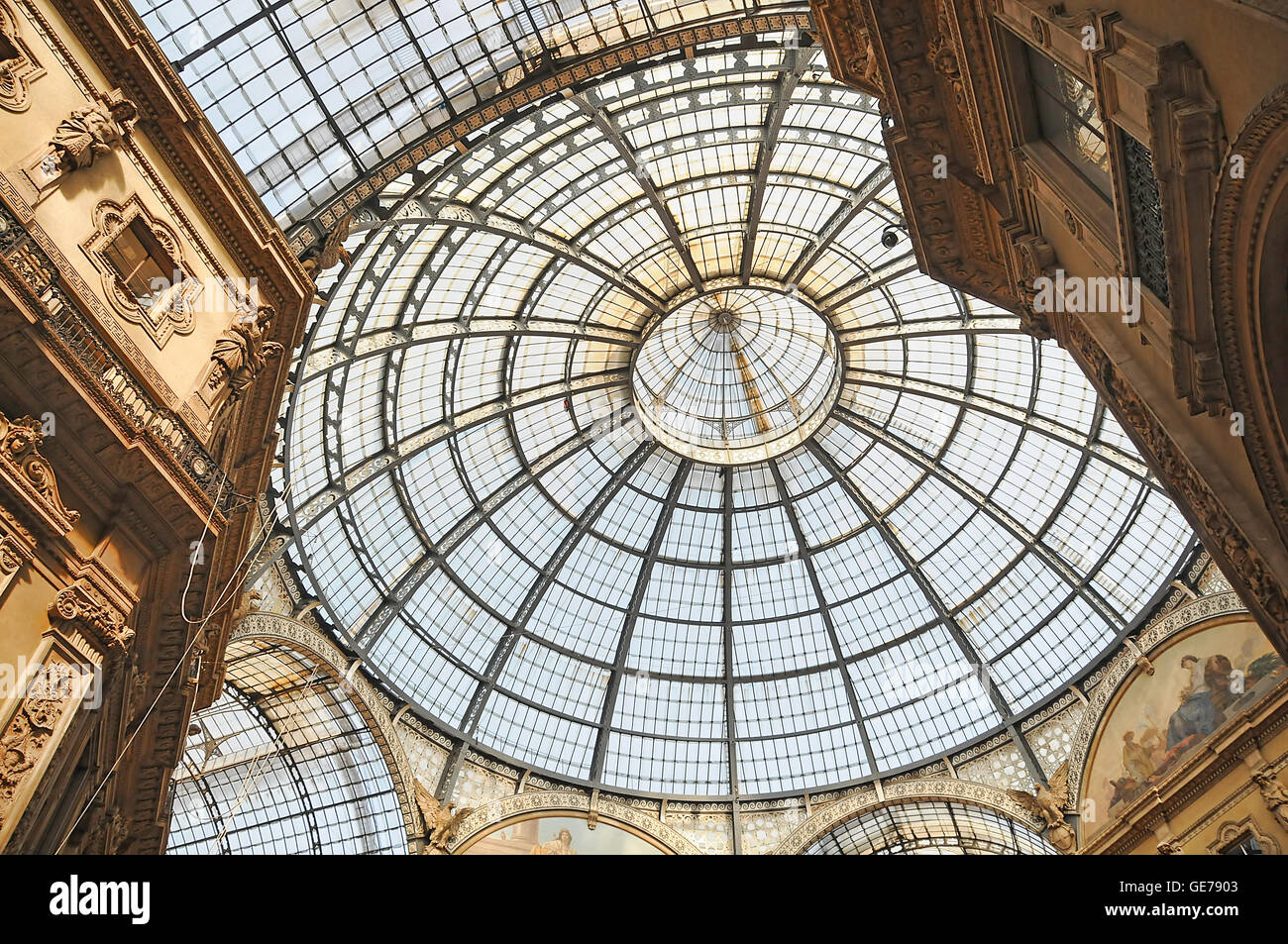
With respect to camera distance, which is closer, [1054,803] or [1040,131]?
[1040,131]

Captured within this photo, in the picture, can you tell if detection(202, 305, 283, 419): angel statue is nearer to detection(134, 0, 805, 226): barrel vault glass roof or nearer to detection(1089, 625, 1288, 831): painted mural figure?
detection(134, 0, 805, 226): barrel vault glass roof

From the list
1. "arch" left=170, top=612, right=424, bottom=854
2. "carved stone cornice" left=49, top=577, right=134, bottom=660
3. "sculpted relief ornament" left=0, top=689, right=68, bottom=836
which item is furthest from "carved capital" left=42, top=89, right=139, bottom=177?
"arch" left=170, top=612, right=424, bottom=854

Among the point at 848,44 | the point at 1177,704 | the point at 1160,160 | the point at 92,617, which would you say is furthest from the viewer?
the point at 1177,704

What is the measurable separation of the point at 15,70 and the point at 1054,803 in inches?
1349

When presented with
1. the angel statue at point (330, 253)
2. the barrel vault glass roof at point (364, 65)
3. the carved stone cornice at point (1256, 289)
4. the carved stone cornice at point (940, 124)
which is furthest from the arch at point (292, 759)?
the carved stone cornice at point (1256, 289)

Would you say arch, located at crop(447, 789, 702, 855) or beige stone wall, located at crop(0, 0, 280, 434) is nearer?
beige stone wall, located at crop(0, 0, 280, 434)

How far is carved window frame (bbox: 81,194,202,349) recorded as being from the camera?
39.9 ft

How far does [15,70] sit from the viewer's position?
11.1 metres

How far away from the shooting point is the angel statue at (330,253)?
1681 cm

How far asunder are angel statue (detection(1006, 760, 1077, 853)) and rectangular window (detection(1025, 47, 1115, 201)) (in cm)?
2527

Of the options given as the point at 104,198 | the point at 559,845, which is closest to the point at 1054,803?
the point at 559,845

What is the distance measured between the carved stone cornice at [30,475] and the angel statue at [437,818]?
77.0ft

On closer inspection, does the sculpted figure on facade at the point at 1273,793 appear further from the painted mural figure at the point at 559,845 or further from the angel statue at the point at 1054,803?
the painted mural figure at the point at 559,845

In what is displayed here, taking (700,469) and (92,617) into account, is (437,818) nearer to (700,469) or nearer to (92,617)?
(700,469)
